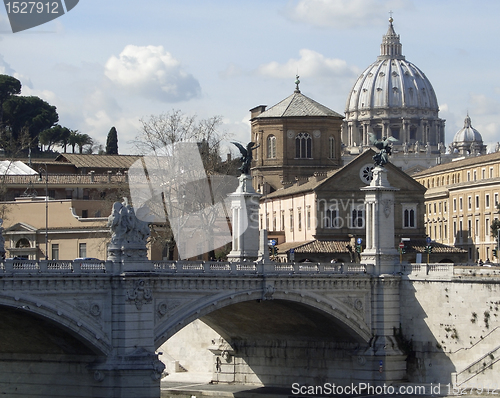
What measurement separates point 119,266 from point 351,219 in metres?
Result: 35.7

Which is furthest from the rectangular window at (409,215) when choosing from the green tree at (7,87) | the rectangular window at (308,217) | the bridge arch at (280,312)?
the green tree at (7,87)

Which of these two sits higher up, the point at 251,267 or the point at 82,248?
the point at 82,248

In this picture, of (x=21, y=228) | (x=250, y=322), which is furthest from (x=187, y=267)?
(x=21, y=228)

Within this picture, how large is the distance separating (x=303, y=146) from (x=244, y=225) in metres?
37.4

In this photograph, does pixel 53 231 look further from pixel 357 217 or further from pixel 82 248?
pixel 357 217

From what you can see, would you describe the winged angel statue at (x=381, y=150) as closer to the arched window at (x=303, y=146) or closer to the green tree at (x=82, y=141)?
the arched window at (x=303, y=146)

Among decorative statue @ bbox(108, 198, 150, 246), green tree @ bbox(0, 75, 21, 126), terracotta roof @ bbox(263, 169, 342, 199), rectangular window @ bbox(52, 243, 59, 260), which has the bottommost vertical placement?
decorative statue @ bbox(108, 198, 150, 246)

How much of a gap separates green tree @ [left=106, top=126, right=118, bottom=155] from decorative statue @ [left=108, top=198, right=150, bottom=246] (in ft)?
254

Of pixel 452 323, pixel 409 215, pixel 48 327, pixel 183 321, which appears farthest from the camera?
pixel 409 215

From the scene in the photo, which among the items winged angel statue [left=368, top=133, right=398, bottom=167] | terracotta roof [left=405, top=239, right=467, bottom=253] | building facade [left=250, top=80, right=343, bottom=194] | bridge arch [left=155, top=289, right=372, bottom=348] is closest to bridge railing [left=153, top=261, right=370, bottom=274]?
bridge arch [left=155, top=289, right=372, bottom=348]

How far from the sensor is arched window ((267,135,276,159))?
108938 mm

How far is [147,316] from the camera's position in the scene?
2351 inches

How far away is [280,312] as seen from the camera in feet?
232

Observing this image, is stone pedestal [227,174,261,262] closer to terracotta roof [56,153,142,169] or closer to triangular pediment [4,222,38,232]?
triangular pediment [4,222,38,232]
